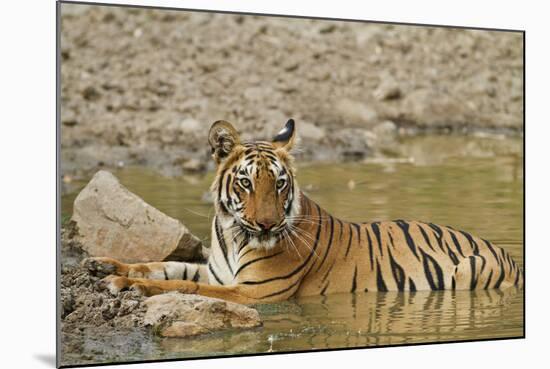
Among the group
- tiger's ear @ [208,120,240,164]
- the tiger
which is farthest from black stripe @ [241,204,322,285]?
tiger's ear @ [208,120,240,164]

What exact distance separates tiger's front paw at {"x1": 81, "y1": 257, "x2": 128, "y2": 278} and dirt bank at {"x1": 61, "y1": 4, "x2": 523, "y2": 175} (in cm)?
108

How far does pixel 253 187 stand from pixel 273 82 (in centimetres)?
195

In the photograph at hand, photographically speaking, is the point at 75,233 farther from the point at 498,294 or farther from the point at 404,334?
the point at 498,294

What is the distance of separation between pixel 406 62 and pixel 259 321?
7.70 feet

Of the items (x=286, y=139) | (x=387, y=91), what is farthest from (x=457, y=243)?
(x=387, y=91)

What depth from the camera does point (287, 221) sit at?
626 centimetres

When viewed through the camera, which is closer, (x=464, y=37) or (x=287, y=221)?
(x=287, y=221)

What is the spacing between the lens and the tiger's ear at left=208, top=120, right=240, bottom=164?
20.4 ft

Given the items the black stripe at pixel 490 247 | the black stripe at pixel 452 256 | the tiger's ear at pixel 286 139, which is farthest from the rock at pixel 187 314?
the black stripe at pixel 490 247

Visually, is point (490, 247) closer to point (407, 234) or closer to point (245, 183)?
point (407, 234)

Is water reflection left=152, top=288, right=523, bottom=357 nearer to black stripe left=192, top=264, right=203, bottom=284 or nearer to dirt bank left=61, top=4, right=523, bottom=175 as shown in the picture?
black stripe left=192, top=264, right=203, bottom=284

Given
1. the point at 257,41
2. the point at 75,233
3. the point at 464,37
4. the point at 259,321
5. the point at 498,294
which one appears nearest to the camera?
the point at 259,321

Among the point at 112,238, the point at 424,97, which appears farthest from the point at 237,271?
the point at 424,97

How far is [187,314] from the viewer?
5867 mm
